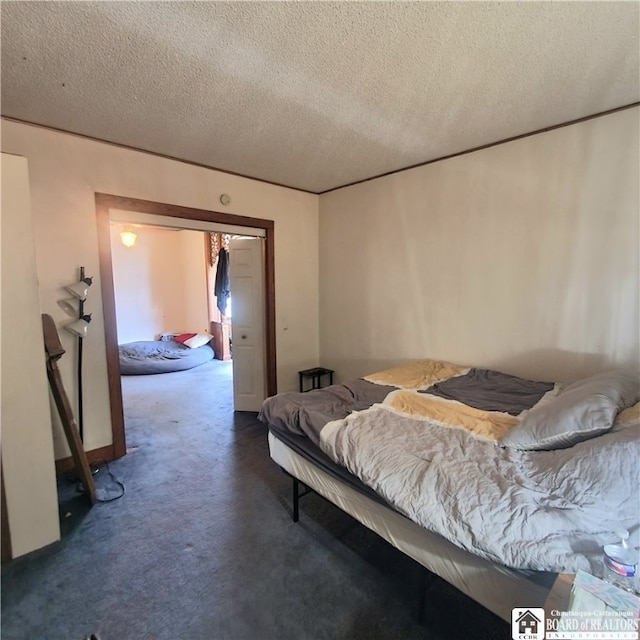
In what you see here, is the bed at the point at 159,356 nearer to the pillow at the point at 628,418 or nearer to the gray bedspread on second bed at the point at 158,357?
the gray bedspread on second bed at the point at 158,357

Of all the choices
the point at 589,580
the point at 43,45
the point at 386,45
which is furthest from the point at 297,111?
the point at 589,580

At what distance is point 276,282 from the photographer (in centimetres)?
390

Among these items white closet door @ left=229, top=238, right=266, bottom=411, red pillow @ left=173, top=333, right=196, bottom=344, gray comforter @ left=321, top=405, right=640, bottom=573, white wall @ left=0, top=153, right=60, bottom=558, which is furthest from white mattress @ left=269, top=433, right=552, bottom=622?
red pillow @ left=173, top=333, right=196, bottom=344

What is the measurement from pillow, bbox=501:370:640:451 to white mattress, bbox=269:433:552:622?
0.56m

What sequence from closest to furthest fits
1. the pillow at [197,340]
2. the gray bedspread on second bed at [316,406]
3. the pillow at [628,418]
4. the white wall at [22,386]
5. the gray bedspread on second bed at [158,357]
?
1. the pillow at [628,418]
2. the white wall at [22,386]
3. the gray bedspread on second bed at [316,406]
4. the gray bedspread on second bed at [158,357]
5. the pillow at [197,340]

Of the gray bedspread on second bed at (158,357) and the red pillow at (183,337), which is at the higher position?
the red pillow at (183,337)

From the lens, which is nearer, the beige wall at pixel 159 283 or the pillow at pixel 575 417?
the pillow at pixel 575 417

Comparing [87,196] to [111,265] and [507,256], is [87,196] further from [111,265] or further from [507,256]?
[507,256]

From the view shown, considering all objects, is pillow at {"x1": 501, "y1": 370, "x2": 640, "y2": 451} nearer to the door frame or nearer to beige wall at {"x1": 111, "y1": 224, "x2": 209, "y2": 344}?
the door frame

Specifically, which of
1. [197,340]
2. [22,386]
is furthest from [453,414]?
[197,340]

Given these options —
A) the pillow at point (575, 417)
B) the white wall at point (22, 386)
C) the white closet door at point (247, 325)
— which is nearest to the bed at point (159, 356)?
the white closet door at point (247, 325)

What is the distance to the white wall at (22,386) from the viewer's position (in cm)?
171

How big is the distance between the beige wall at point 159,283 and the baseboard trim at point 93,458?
14.8 feet

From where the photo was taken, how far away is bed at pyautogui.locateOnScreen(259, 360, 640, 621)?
42.5 inches
